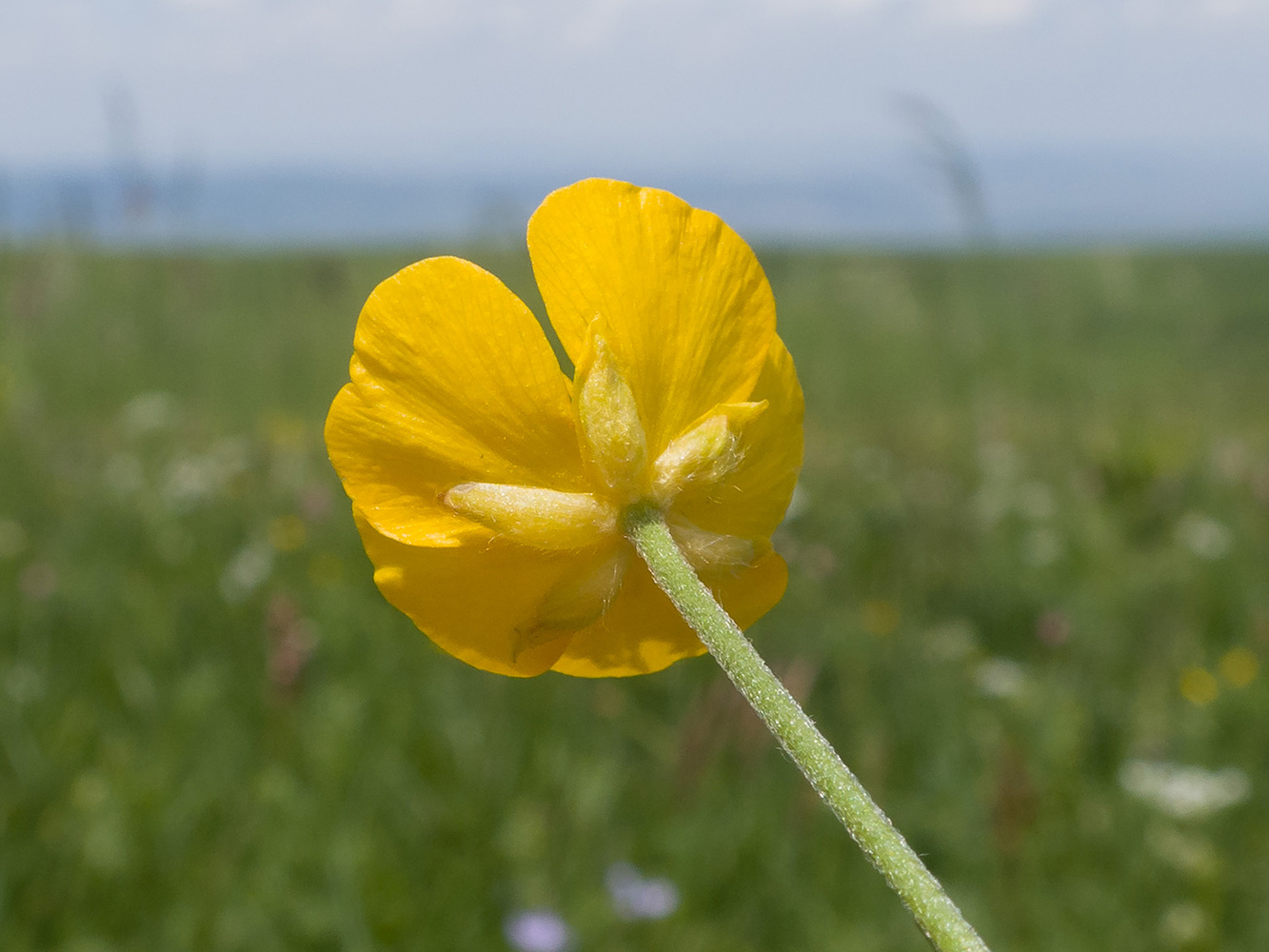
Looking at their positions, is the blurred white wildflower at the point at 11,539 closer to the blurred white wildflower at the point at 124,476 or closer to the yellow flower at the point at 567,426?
the blurred white wildflower at the point at 124,476

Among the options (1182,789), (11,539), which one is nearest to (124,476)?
(11,539)

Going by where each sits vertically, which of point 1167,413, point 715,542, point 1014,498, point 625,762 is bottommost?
point 1167,413

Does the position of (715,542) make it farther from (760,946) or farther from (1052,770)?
(1052,770)

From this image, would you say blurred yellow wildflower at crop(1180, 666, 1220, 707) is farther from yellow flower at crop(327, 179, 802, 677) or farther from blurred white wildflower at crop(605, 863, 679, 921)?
yellow flower at crop(327, 179, 802, 677)

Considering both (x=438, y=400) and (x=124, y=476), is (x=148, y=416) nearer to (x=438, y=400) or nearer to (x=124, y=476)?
(x=124, y=476)

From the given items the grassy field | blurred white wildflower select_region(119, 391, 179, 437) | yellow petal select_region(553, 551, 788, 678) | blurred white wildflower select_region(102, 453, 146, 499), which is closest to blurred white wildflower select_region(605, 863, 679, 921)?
the grassy field

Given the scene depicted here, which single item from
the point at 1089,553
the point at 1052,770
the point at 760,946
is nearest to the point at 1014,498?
the point at 1089,553
